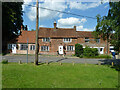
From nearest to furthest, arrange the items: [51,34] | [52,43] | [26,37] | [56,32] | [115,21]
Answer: [115,21], [52,43], [51,34], [26,37], [56,32]

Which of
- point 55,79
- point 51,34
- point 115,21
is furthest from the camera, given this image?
point 51,34

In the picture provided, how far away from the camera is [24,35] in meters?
30.5

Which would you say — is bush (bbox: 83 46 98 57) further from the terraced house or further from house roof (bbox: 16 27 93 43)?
house roof (bbox: 16 27 93 43)

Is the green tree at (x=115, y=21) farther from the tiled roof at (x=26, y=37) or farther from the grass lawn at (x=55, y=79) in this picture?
the tiled roof at (x=26, y=37)

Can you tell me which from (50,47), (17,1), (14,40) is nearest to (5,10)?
(17,1)

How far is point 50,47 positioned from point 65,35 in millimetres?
6237

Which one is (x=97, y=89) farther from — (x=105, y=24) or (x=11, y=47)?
(x=11, y=47)

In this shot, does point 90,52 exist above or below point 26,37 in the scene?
below

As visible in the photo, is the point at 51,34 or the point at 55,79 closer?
the point at 55,79

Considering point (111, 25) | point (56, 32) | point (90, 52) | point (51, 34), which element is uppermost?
point (56, 32)

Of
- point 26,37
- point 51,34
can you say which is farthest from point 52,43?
point 26,37

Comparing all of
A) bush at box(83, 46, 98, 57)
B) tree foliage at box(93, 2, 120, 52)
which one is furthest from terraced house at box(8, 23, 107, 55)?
tree foliage at box(93, 2, 120, 52)

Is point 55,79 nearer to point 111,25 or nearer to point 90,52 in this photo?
point 111,25

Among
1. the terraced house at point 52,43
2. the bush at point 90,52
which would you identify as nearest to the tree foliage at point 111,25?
the bush at point 90,52
